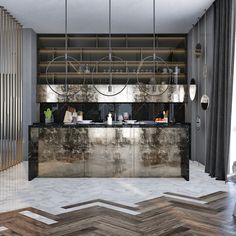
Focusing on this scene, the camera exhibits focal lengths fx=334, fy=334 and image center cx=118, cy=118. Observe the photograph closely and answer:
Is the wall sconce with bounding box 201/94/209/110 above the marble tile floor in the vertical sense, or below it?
above

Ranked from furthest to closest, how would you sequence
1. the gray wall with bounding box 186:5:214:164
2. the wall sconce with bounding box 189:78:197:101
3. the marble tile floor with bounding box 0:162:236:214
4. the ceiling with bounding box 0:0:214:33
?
the wall sconce with bounding box 189:78:197:101, the gray wall with bounding box 186:5:214:164, the ceiling with bounding box 0:0:214:33, the marble tile floor with bounding box 0:162:236:214

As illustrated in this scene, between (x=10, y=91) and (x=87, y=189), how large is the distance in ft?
9.75

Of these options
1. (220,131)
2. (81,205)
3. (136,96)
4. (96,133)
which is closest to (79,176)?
(96,133)

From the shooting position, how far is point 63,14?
241 inches

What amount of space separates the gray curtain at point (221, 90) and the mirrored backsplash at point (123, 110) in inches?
90.7

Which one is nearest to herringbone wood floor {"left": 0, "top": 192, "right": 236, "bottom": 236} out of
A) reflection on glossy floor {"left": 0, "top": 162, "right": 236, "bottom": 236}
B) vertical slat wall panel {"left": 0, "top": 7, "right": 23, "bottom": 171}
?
reflection on glossy floor {"left": 0, "top": 162, "right": 236, "bottom": 236}

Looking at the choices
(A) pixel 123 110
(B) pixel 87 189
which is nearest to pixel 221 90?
(B) pixel 87 189

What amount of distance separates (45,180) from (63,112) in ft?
10.1

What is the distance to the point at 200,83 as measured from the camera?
663 cm

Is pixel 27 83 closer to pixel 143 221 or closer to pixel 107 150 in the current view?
pixel 107 150

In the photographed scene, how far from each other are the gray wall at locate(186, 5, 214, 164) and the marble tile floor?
1.30m

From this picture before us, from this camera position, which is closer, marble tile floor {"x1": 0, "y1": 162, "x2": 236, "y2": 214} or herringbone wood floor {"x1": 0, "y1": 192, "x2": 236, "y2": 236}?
herringbone wood floor {"x1": 0, "y1": 192, "x2": 236, "y2": 236}

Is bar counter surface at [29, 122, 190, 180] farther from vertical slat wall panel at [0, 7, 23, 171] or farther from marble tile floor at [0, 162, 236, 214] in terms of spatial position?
vertical slat wall panel at [0, 7, 23, 171]

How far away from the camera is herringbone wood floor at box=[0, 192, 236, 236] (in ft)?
9.03
